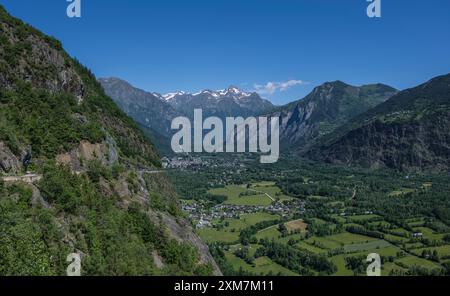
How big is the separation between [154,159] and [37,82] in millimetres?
28988

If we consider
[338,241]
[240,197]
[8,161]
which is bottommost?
[338,241]

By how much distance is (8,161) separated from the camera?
36219 mm

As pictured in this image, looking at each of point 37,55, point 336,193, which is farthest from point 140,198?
point 336,193

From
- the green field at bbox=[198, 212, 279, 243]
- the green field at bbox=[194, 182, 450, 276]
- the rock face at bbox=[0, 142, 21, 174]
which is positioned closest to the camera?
the rock face at bbox=[0, 142, 21, 174]

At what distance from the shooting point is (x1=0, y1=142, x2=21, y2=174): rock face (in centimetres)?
3544

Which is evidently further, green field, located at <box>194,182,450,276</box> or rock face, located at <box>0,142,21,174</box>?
green field, located at <box>194,182,450,276</box>

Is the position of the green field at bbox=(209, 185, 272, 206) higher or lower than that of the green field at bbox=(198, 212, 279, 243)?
higher

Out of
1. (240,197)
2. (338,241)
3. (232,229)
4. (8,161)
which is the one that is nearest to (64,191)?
(8,161)

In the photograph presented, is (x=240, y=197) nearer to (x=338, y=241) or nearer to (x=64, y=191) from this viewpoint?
(x=338, y=241)

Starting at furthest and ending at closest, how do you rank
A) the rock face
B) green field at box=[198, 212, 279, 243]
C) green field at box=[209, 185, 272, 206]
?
green field at box=[209, 185, 272, 206] → green field at box=[198, 212, 279, 243] → the rock face

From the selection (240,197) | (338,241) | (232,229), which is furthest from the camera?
(240,197)

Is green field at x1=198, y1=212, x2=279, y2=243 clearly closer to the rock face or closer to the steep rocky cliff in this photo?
the steep rocky cliff

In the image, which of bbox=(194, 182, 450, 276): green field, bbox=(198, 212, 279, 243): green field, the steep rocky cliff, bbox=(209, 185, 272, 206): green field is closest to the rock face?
the steep rocky cliff

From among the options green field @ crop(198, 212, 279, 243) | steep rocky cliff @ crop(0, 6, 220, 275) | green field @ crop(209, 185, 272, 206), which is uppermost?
steep rocky cliff @ crop(0, 6, 220, 275)
